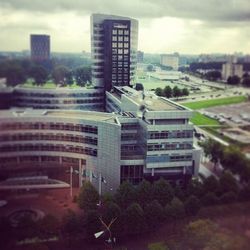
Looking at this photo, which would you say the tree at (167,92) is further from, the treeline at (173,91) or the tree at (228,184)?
the tree at (228,184)

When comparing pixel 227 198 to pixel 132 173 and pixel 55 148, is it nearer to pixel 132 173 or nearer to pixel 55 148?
pixel 132 173

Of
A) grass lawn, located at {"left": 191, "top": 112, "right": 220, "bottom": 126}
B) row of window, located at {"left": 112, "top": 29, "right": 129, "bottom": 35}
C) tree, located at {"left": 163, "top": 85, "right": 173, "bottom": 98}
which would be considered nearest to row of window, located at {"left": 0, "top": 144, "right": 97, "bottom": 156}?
grass lawn, located at {"left": 191, "top": 112, "right": 220, "bottom": 126}

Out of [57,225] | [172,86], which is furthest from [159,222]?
[172,86]

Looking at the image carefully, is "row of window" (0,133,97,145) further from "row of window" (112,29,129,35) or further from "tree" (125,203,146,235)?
"row of window" (112,29,129,35)


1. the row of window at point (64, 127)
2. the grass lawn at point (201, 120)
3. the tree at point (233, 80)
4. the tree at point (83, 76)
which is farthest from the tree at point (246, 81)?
the tree at point (83, 76)

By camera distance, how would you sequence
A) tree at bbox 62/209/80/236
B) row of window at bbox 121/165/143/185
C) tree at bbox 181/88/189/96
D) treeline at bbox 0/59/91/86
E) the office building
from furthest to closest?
1. tree at bbox 181/88/189/96
2. row of window at bbox 121/165/143/185
3. the office building
4. tree at bbox 62/209/80/236
5. treeline at bbox 0/59/91/86
